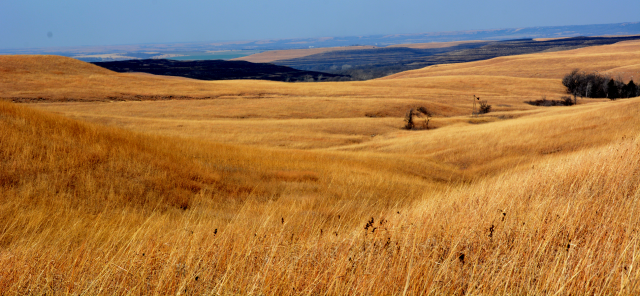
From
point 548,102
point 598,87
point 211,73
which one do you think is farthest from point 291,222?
point 211,73

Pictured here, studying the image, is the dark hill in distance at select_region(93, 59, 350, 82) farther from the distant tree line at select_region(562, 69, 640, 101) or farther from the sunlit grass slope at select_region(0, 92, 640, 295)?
the sunlit grass slope at select_region(0, 92, 640, 295)

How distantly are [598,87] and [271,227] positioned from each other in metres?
86.2

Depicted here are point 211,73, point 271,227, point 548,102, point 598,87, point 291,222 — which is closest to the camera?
point 271,227

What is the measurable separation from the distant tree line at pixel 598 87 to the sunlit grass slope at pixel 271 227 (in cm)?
7205

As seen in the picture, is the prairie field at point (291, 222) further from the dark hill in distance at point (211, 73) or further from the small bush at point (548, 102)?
the dark hill in distance at point (211, 73)

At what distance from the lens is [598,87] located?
243 ft

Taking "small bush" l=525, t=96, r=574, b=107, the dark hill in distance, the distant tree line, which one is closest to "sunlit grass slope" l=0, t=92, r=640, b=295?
"small bush" l=525, t=96, r=574, b=107

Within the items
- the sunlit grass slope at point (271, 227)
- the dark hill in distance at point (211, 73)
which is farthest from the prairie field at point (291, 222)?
the dark hill in distance at point (211, 73)

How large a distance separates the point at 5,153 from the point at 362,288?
796 cm

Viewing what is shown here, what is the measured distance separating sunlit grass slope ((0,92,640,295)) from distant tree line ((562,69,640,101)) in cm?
7205

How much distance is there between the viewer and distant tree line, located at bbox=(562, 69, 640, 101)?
229 ft

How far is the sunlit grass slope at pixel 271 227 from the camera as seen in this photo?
3768mm

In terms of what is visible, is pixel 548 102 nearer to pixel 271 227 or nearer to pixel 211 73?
pixel 271 227

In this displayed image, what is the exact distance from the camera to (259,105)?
49.6 meters
